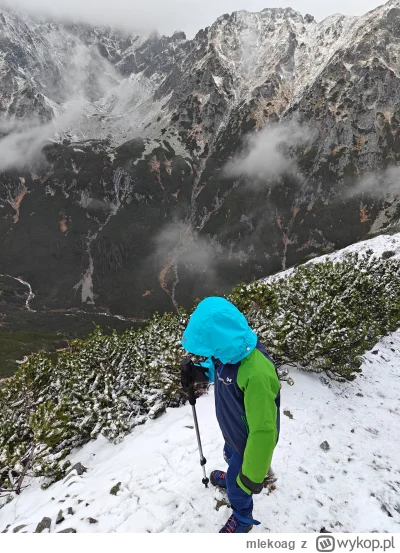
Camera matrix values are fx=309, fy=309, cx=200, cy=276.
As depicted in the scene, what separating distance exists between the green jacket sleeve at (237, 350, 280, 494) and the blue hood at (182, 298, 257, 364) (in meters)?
0.24

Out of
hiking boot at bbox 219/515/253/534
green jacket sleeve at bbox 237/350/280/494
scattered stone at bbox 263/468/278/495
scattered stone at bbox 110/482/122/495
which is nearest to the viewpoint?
green jacket sleeve at bbox 237/350/280/494

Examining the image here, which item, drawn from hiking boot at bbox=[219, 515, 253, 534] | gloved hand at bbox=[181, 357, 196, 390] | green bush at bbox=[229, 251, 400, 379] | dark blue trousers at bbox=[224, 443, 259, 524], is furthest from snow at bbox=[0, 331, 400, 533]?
gloved hand at bbox=[181, 357, 196, 390]

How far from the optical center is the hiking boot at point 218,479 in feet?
20.4

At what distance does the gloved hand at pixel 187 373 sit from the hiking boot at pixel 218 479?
2.21 metres

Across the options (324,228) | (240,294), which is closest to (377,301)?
(240,294)

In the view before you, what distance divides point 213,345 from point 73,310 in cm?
20702

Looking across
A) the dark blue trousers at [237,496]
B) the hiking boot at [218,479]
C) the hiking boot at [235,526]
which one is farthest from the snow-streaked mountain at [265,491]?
the dark blue trousers at [237,496]

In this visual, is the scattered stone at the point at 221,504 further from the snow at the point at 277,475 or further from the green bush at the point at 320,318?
the green bush at the point at 320,318

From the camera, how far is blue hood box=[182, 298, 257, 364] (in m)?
4.12

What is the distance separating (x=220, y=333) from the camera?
4113mm

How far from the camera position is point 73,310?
194125mm

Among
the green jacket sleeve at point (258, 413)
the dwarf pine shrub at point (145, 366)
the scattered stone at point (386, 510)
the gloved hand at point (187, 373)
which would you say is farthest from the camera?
the dwarf pine shrub at point (145, 366)

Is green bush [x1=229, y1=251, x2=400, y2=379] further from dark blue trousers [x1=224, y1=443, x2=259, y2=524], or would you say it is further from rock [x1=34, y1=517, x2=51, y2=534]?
rock [x1=34, y1=517, x2=51, y2=534]

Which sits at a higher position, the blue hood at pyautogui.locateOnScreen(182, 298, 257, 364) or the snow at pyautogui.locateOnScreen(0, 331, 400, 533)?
the blue hood at pyautogui.locateOnScreen(182, 298, 257, 364)
